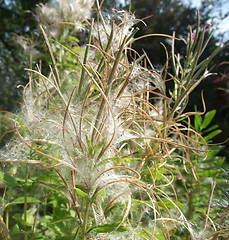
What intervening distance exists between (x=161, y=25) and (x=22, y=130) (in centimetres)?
85

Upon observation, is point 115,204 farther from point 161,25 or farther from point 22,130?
point 161,25

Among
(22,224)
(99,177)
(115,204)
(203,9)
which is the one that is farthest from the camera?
(203,9)

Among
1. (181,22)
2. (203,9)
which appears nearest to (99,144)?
(181,22)

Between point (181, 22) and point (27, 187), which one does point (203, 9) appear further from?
point (27, 187)

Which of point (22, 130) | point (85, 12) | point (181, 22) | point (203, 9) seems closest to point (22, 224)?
point (22, 130)

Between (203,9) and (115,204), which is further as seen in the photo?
(203,9)

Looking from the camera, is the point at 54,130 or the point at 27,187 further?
the point at 27,187

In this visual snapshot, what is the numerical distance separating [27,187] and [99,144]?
348 mm

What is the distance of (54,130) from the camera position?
0.61 metres

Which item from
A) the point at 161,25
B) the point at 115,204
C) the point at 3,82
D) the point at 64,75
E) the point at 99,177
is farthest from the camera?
the point at 3,82

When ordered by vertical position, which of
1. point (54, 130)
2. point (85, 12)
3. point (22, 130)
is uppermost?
point (85, 12)

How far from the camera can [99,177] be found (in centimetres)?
54

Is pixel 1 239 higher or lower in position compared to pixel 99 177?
lower

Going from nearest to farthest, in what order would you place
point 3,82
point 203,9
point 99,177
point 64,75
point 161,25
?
point 99,177 < point 64,75 < point 161,25 < point 203,9 < point 3,82
